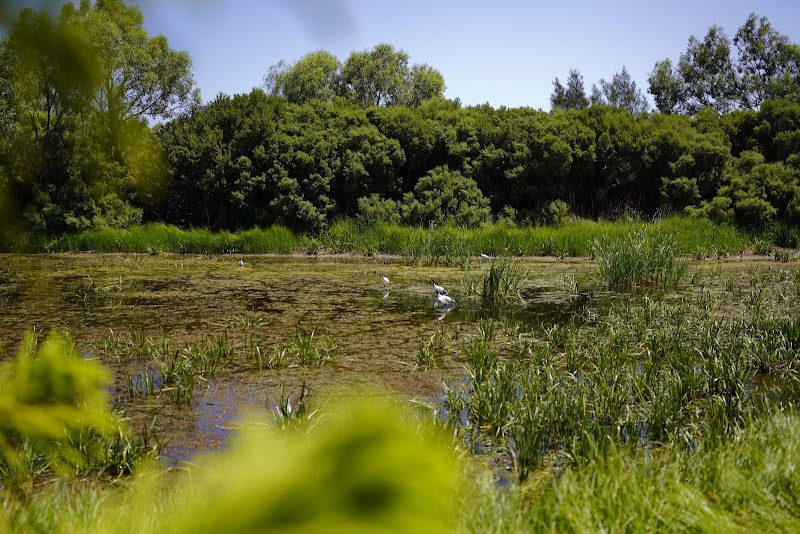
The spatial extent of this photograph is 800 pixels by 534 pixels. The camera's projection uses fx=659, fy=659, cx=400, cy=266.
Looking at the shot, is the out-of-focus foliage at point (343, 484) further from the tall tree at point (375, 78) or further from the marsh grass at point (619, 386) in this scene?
the tall tree at point (375, 78)

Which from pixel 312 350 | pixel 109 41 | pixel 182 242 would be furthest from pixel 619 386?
pixel 182 242

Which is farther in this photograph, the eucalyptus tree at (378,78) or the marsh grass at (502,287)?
the eucalyptus tree at (378,78)

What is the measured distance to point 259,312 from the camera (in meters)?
8.42

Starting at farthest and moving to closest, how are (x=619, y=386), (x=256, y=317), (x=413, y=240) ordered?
1. (x=413, y=240)
2. (x=256, y=317)
3. (x=619, y=386)

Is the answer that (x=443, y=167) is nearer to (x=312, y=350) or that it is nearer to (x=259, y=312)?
(x=259, y=312)

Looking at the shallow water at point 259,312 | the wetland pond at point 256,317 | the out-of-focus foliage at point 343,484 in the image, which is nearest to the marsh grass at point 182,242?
the shallow water at point 259,312

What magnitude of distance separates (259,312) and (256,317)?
44 cm

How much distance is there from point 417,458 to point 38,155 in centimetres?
134

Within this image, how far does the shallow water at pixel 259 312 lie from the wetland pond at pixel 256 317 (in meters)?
0.02

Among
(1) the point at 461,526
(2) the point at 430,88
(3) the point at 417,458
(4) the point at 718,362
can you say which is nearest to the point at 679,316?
(4) the point at 718,362

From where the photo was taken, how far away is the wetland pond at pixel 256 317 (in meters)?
4.95

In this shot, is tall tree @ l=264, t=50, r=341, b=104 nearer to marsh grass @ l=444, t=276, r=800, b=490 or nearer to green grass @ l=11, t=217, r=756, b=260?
green grass @ l=11, t=217, r=756, b=260

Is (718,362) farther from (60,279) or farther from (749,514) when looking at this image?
(60,279)

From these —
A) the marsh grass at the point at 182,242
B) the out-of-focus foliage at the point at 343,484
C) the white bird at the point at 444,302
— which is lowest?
the white bird at the point at 444,302
